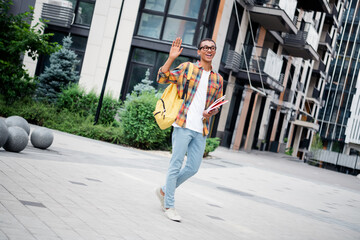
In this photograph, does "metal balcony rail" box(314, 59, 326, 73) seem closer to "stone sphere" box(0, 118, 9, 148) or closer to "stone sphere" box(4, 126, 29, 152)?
"stone sphere" box(4, 126, 29, 152)

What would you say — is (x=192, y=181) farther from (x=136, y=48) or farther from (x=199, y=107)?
(x=136, y=48)

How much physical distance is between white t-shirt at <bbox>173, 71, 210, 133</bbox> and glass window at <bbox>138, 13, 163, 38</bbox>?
1558 centimetres

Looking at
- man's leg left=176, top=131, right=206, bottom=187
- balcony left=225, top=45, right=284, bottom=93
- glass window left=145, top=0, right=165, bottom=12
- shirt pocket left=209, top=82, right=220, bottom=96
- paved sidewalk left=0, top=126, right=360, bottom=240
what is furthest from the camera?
balcony left=225, top=45, right=284, bottom=93

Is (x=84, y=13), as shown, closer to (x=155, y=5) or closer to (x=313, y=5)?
(x=155, y=5)

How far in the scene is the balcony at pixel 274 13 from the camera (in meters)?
24.9

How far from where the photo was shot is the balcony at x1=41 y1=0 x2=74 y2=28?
2141 centimetres

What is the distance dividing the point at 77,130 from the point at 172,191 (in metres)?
10.5

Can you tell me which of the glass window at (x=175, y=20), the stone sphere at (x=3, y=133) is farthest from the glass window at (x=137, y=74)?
the stone sphere at (x=3, y=133)

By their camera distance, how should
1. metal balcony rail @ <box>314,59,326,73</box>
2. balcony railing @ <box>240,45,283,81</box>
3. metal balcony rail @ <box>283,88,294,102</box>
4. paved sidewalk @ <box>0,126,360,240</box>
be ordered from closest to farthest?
1. paved sidewalk @ <box>0,126,360,240</box>
2. balcony railing @ <box>240,45,283,81</box>
3. metal balcony rail @ <box>283,88,294,102</box>
4. metal balcony rail @ <box>314,59,326,73</box>

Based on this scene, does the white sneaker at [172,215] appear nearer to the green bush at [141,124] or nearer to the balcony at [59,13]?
the green bush at [141,124]

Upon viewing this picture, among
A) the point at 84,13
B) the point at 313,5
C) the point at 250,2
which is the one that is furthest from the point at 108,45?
the point at 313,5

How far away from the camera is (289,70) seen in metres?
38.2

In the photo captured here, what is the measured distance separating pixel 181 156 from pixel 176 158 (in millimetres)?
63

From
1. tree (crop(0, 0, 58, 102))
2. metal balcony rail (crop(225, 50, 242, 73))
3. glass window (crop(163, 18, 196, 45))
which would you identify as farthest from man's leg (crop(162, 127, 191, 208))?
metal balcony rail (crop(225, 50, 242, 73))
